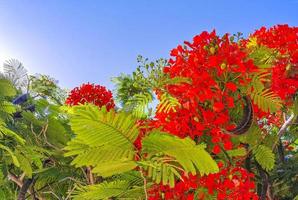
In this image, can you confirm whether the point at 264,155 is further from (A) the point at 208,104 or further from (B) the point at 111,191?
(B) the point at 111,191

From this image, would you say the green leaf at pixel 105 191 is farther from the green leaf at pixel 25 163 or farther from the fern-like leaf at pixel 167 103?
the fern-like leaf at pixel 167 103

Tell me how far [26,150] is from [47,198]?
2686 millimetres

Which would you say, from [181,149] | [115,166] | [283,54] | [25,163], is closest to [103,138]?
[115,166]

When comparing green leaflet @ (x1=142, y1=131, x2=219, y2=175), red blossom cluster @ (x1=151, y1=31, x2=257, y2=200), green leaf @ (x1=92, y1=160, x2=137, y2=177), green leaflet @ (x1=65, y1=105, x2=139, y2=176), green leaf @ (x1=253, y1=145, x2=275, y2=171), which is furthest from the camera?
green leaf @ (x1=253, y1=145, x2=275, y2=171)

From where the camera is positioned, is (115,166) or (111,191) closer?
(115,166)

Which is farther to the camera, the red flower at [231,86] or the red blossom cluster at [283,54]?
the red blossom cluster at [283,54]

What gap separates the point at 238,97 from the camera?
145 inches

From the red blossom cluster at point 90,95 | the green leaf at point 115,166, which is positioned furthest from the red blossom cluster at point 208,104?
the red blossom cluster at point 90,95

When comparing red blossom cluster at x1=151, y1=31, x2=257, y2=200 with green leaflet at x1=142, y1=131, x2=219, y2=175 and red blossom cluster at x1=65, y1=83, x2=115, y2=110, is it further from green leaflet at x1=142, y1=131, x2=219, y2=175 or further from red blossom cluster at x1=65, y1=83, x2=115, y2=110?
red blossom cluster at x1=65, y1=83, x2=115, y2=110

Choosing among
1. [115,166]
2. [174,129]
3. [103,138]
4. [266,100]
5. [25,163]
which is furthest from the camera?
[25,163]

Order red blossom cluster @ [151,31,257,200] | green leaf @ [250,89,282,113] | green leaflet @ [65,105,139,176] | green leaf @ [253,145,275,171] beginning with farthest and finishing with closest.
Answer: green leaf @ [253,145,275,171], green leaf @ [250,89,282,113], red blossom cluster @ [151,31,257,200], green leaflet @ [65,105,139,176]

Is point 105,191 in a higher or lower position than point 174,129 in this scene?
lower

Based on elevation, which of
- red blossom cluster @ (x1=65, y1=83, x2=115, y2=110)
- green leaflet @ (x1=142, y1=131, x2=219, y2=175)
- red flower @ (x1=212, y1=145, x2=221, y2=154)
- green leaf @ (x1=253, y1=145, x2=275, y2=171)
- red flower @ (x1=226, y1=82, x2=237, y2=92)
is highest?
red blossom cluster @ (x1=65, y1=83, x2=115, y2=110)

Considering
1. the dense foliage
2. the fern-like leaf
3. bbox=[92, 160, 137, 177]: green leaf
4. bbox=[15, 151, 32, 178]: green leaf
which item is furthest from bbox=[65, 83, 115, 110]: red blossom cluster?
bbox=[92, 160, 137, 177]: green leaf
